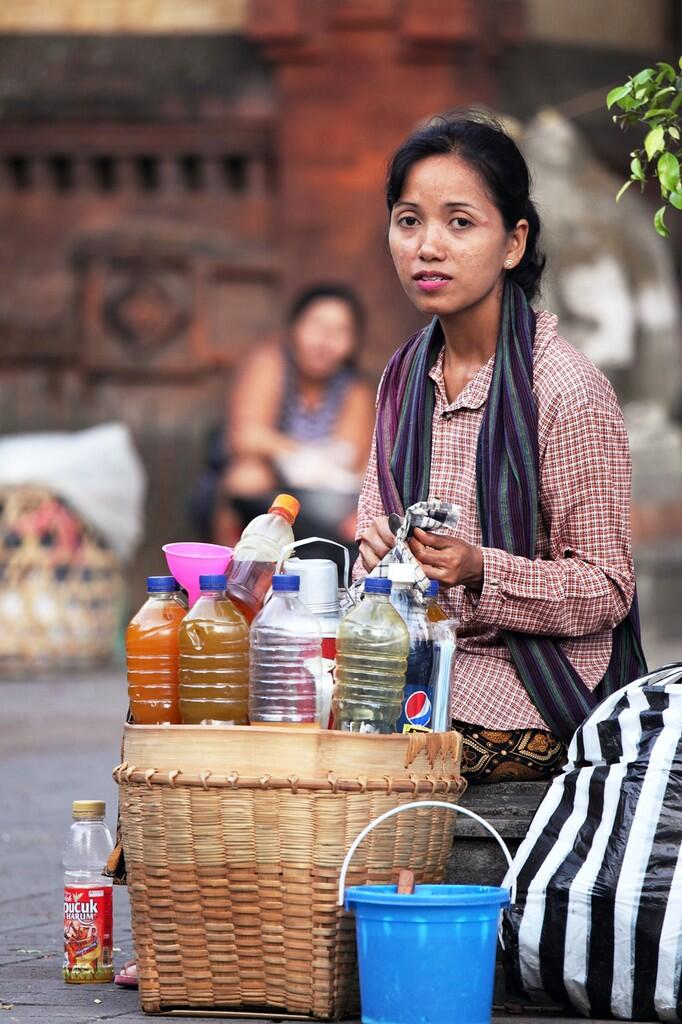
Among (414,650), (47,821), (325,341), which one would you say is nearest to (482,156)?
(414,650)

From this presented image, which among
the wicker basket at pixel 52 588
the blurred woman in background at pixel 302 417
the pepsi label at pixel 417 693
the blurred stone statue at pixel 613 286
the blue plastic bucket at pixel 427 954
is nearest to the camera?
the blue plastic bucket at pixel 427 954

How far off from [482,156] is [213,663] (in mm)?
1234

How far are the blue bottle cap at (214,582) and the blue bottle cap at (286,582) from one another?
0.13 metres

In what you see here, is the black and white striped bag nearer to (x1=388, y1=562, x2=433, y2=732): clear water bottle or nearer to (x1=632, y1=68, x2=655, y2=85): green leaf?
(x1=388, y1=562, x2=433, y2=732): clear water bottle

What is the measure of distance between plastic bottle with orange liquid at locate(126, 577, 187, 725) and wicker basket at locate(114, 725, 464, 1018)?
88 millimetres

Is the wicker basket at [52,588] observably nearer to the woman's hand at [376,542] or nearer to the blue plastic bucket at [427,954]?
the woman's hand at [376,542]

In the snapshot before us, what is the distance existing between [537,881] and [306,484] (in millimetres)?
9228

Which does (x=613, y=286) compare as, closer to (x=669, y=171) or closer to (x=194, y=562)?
(x=669, y=171)

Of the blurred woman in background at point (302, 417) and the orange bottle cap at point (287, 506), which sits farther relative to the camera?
the blurred woman in background at point (302, 417)

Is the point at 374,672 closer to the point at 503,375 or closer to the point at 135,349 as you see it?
the point at 503,375

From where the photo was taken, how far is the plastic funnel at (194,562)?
13.3 ft

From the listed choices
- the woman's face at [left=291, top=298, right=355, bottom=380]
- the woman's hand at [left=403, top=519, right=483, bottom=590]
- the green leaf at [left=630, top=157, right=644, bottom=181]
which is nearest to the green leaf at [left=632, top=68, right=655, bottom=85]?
the green leaf at [left=630, top=157, right=644, bottom=181]

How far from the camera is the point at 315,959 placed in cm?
371

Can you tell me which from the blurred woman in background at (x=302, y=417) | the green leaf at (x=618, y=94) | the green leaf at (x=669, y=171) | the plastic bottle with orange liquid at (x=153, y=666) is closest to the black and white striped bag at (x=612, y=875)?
the plastic bottle with orange liquid at (x=153, y=666)
